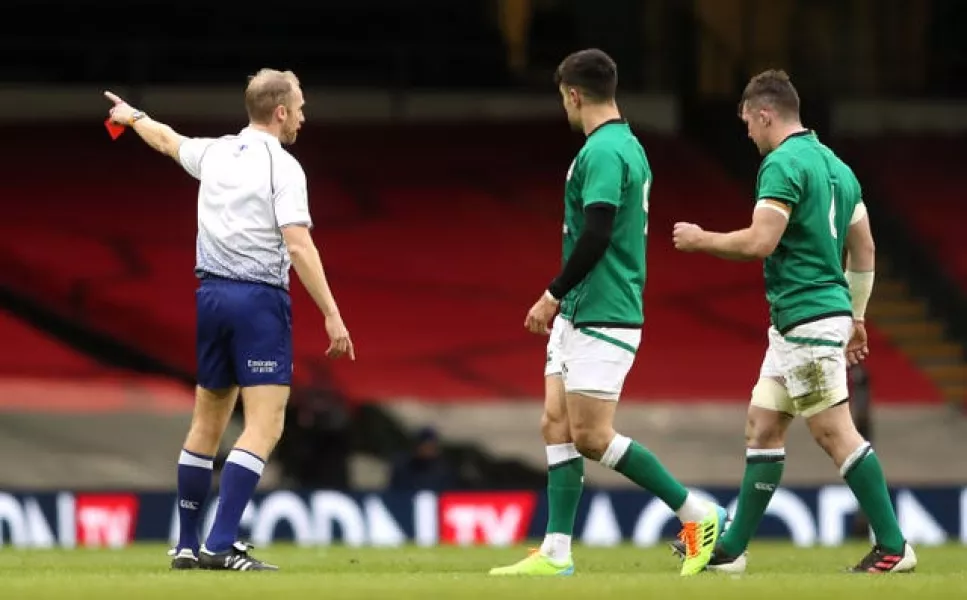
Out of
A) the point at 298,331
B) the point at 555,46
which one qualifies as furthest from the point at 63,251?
the point at 555,46

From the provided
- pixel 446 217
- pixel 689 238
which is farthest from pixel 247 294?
pixel 446 217

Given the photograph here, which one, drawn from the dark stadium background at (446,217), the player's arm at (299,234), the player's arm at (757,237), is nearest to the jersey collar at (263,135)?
the player's arm at (299,234)

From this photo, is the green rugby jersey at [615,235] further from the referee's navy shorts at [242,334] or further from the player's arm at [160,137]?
the player's arm at [160,137]

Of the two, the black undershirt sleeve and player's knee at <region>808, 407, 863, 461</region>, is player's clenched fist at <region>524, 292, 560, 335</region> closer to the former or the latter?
the black undershirt sleeve

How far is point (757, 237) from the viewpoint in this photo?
864 centimetres

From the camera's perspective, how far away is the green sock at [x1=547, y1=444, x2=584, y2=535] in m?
8.94

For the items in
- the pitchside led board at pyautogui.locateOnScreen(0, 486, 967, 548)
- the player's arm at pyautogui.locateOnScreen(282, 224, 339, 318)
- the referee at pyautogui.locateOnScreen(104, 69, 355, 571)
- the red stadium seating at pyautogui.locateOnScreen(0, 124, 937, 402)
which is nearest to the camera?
the player's arm at pyautogui.locateOnScreen(282, 224, 339, 318)

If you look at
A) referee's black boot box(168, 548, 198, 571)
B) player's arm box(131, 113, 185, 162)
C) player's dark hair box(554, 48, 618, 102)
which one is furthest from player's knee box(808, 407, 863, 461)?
player's arm box(131, 113, 185, 162)

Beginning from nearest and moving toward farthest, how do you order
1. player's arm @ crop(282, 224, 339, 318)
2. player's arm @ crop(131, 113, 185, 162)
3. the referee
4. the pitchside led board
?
player's arm @ crop(282, 224, 339, 318)
the referee
player's arm @ crop(131, 113, 185, 162)
the pitchside led board

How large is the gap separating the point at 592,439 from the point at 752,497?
87 centimetres

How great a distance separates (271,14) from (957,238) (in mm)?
7591

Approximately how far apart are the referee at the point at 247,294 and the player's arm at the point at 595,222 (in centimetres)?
101

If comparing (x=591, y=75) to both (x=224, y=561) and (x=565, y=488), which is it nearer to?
(x=565, y=488)

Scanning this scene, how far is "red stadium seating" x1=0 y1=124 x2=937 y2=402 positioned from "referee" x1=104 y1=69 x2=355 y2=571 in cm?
866
